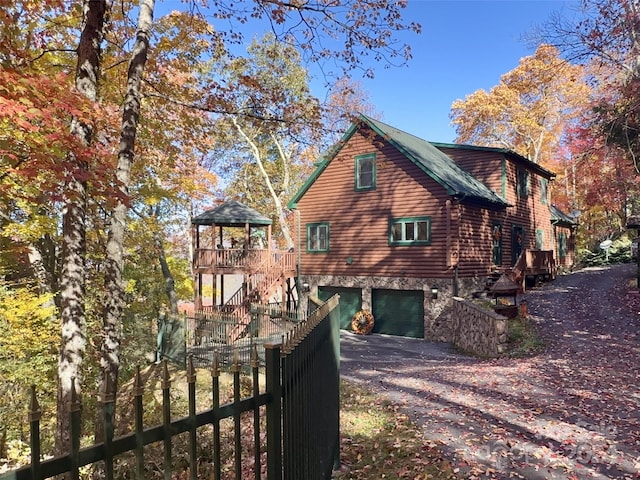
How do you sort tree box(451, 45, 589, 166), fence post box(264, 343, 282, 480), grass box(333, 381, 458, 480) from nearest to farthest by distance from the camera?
fence post box(264, 343, 282, 480) < grass box(333, 381, 458, 480) < tree box(451, 45, 589, 166)

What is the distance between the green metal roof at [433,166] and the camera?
18.5 m

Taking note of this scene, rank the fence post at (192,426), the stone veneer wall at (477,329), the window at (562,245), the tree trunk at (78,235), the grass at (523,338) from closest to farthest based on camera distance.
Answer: the fence post at (192,426)
the tree trunk at (78,235)
the grass at (523,338)
the stone veneer wall at (477,329)
the window at (562,245)

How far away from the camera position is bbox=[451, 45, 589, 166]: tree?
124 ft

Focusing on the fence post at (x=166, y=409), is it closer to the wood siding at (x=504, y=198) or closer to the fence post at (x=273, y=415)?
the fence post at (x=273, y=415)

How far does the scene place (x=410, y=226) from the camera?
2006 cm

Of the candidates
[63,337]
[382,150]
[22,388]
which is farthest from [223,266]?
[63,337]

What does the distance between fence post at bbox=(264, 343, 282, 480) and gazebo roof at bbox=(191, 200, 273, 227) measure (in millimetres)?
20217

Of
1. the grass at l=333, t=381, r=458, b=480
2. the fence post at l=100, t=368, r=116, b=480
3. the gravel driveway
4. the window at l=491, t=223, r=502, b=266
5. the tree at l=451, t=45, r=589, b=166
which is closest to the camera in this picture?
the fence post at l=100, t=368, r=116, b=480

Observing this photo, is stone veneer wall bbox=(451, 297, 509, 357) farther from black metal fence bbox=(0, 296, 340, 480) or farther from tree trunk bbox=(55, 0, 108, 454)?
tree trunk bbox=(55, 0, 108, 454)

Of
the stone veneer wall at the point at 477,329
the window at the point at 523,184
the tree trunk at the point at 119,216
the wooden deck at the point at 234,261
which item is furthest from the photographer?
the window at the point at 523,184

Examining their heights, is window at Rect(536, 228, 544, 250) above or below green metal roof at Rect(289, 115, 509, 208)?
below

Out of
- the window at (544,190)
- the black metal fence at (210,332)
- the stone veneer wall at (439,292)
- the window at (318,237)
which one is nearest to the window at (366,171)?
the window at (318,237)

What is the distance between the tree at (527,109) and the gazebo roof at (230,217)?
2609cm

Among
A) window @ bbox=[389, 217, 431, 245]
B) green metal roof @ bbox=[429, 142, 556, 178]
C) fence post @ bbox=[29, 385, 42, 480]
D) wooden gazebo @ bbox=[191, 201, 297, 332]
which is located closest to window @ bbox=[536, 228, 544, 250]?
green metal roof @ bbox=[429, 142, 556, 178]
